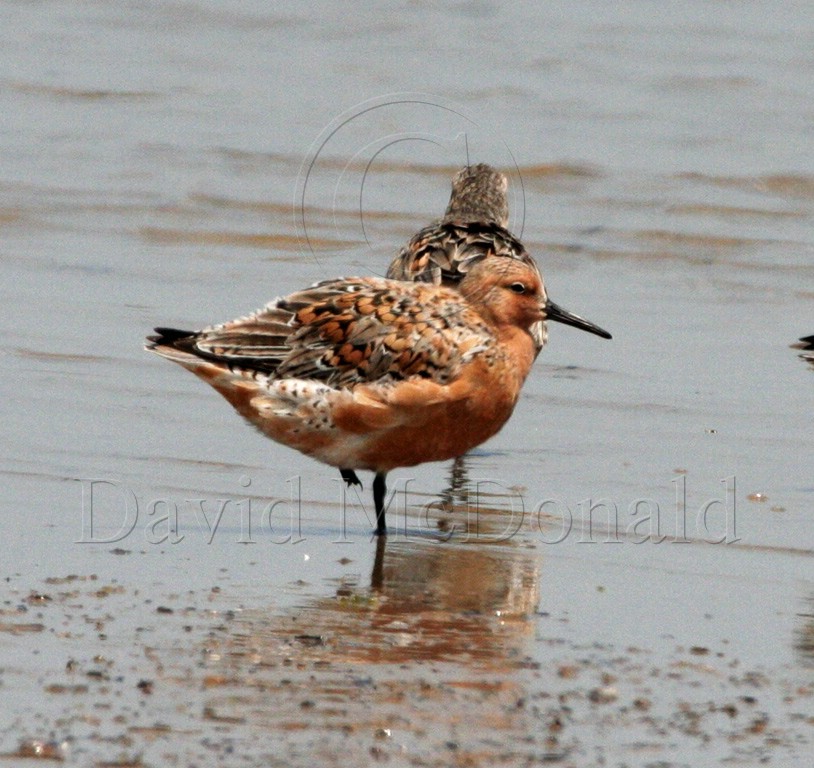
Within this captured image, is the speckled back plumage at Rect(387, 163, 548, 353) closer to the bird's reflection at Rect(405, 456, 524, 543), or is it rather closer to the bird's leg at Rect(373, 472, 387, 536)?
the bird's reflection at Rect(405, 456, 524, 543)

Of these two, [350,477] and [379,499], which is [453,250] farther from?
[379,499]

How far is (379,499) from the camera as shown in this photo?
736 centimetres

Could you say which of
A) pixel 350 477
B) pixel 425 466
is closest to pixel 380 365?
pixel 350 477

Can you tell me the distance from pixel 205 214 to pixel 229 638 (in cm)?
934

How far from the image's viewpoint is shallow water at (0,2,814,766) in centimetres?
507

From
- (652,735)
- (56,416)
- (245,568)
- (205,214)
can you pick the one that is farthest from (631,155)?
(652,735)

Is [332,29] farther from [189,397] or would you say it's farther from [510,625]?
[510,625]

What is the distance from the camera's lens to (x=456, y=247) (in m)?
9.05

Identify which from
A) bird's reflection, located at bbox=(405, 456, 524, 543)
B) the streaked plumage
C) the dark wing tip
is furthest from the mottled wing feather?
the dark wing tip

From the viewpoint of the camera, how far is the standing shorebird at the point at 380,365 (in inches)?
275

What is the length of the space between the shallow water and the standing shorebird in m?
0.44

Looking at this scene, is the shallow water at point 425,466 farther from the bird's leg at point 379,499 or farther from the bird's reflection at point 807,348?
the bird's reflection at point 807,348

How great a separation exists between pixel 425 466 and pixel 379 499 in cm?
126

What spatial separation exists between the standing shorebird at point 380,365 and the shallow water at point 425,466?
0.44 meters
